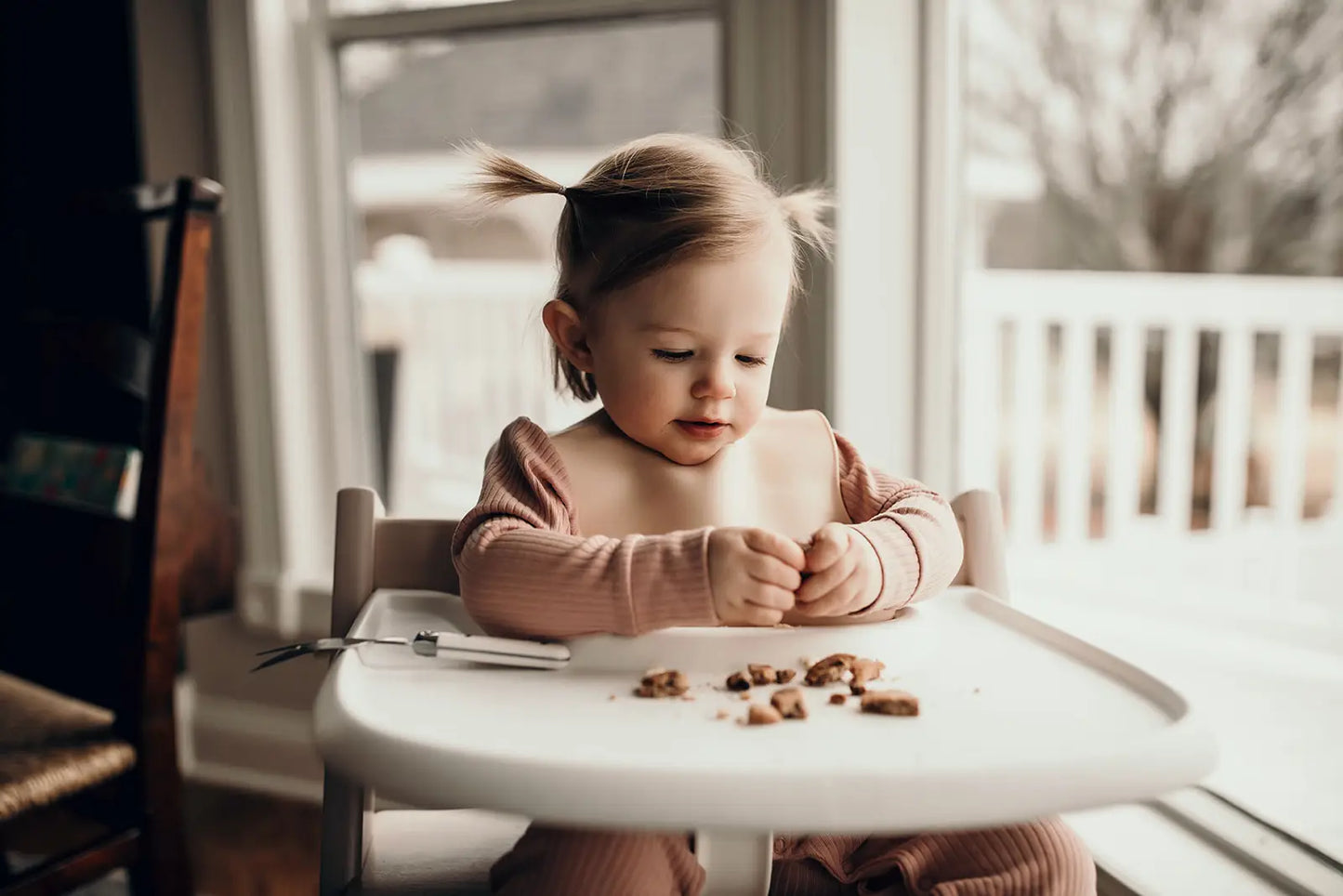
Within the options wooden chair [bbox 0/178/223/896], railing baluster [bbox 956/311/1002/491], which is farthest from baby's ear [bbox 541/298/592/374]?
railing baluster [bbox 956/311/1002/491]

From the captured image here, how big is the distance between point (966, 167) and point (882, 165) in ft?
0.56

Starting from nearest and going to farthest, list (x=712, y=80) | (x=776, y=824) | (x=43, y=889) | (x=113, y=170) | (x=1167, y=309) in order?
1. (x=776, y=824)
2. (x=43, y=889)
3. (x=712, y=80)
4. (x=113, y=170)
5. (x=1167, y=309)

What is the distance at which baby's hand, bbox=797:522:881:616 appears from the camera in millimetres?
639

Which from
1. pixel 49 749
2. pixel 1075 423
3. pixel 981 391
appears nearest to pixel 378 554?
pixel 49 749

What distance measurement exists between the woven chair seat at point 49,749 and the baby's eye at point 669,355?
2.77 feet

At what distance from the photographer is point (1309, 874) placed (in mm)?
1027

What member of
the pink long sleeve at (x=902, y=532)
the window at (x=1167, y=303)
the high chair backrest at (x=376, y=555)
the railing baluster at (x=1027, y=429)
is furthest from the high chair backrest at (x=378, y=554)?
the railing baluster at (x=1027, y=429)

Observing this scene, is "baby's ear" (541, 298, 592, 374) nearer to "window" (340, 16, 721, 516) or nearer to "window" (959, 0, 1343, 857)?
"window" (340, 16, 721, 516)

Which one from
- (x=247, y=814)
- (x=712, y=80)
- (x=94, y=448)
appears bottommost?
(x=247, y=814)

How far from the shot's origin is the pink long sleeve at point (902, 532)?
68cm

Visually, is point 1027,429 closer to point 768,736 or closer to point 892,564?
point 892,564

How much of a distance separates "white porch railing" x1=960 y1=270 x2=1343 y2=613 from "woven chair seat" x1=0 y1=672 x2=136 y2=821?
6.13 feet

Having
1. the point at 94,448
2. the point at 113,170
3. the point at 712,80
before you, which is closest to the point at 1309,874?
the point at 712,80

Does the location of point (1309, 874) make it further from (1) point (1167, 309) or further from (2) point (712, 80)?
(1) point (1167, 309)
